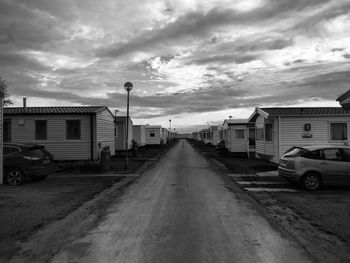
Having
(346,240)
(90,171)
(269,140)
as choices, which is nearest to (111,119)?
(90,171)

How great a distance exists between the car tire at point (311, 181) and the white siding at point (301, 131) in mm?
8667

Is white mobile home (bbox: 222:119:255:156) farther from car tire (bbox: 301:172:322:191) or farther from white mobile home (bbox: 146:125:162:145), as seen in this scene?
white mobile home (bbox: 146:125:162:145)

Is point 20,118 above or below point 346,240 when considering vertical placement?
above

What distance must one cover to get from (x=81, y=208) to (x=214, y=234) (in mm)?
3752

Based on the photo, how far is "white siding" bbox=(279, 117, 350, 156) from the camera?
1981cm

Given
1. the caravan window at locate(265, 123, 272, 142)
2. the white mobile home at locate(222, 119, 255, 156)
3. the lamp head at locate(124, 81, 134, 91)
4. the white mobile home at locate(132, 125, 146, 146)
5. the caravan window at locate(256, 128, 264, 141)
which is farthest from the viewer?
the white mobile home at locate(132, 125, 146, 146)

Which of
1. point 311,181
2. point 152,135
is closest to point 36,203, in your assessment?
point 311,181

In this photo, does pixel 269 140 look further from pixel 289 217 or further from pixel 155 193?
pixel 289 217

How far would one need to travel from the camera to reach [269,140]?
71.5 feet

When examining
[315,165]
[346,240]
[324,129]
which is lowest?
[346,240]

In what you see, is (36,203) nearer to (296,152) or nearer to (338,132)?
(296,152)

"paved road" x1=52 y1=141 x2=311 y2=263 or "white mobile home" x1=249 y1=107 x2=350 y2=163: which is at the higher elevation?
"white mobile home" x1=249 y1=107 x2=350 y2=163

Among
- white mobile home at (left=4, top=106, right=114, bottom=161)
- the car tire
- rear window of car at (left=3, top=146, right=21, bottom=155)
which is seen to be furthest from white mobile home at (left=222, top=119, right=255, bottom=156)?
rear window of car at (left=3, top=146, right=21, bottom=155)

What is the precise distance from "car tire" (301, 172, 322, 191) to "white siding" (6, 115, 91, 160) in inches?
506
